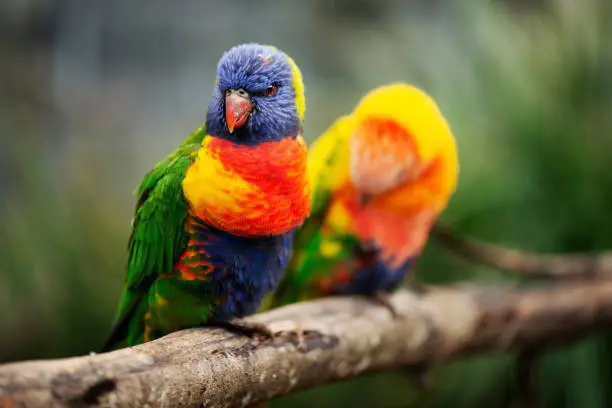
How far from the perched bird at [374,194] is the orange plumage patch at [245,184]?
60 cm

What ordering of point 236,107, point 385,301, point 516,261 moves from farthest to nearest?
point 516,261 < point 385,301 < point 236,107

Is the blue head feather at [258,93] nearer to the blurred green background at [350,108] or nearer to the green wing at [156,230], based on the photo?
the green wing at [156,230]

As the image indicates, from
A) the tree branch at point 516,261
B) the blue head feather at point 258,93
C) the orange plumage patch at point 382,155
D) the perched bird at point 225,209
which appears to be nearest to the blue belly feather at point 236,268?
the perched bird at point 225,209

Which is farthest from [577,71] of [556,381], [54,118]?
[54,118]

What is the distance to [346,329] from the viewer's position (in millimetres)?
1611

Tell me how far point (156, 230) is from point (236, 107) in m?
0.30

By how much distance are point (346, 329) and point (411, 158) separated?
485 mm

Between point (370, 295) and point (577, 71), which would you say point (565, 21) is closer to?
point (577, 71)

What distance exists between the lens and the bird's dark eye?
1.12 metres

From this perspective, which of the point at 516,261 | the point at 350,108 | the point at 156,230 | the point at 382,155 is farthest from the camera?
the point at 350,108

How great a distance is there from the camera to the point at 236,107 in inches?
42.7

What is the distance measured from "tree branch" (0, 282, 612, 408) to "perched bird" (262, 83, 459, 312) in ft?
0.36

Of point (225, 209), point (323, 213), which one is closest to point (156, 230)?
point (225, 209)

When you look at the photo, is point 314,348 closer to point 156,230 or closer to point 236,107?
point 156,230
